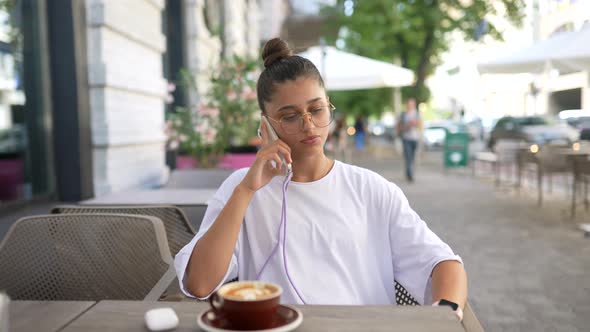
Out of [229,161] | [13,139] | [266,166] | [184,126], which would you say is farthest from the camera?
[229,161]

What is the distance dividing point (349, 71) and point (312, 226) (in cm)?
928

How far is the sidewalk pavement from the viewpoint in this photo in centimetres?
391

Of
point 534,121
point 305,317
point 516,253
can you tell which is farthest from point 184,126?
point 534,121

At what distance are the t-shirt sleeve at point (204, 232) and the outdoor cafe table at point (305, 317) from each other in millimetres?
285

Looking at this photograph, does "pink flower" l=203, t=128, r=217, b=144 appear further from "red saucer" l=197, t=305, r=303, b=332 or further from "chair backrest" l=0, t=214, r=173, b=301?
"red saucer" l=197, t=305, r=303, b=332

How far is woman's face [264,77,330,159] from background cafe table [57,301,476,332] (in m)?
0.66

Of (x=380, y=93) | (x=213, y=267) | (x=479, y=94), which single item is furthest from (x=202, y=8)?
(x=479, y=94)

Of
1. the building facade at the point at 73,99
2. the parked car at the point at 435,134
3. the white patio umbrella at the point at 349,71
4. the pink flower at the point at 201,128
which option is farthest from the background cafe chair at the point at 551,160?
the parked car at the point at 435,134

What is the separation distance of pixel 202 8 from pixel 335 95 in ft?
76.8

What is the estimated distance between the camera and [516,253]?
5.66m

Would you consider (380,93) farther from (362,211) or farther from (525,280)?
(362,211)

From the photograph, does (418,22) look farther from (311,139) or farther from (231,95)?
(311,139)

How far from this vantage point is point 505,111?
2039 inches

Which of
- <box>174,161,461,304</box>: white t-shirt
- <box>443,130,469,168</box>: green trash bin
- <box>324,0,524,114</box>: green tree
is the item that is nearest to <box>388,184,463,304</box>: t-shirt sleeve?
<box>174,161,461,304</box>: white t-shirt
